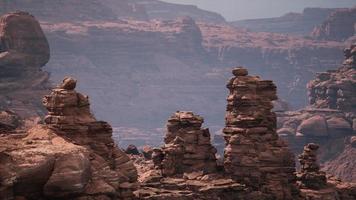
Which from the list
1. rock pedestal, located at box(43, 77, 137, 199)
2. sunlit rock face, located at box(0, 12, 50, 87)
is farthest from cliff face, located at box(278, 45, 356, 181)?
rock pedestal, located at box(43, 77, 137, 199)

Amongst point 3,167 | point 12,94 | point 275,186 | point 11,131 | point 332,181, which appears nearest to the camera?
point 3,167

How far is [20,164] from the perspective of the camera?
30453 millimetres

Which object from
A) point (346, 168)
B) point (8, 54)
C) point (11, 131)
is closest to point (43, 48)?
point (8, 54)

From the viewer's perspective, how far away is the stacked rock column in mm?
62188

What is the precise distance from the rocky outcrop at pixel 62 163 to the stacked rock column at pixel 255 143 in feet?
69.9

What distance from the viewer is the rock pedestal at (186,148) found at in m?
62.1

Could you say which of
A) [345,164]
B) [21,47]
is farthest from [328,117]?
[21,47]

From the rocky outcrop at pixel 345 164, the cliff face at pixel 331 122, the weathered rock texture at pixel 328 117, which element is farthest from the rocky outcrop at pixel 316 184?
the weathered rock texture at pixel 328 117

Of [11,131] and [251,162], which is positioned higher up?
[11,131]

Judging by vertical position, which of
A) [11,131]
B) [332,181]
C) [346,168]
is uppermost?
[11,131]

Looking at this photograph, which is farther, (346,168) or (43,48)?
(346,168)

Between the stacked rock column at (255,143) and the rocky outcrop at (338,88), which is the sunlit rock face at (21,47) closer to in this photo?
the rocky outcrop at (338,88)

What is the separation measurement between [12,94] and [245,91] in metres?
74.6

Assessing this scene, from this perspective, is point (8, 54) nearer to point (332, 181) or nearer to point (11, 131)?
point (332, 181)
